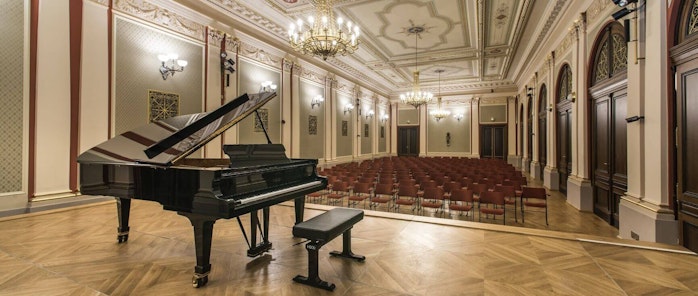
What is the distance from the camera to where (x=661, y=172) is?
11.3 feet

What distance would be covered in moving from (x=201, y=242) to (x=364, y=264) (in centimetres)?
136

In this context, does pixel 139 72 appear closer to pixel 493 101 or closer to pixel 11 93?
pixel 11 93

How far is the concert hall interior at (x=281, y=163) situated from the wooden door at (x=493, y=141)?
8.12 metres

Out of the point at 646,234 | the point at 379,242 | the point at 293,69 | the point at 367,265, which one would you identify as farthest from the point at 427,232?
the point at 293,69

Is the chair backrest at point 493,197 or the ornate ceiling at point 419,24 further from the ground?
the ornate ceiling at point 419,24

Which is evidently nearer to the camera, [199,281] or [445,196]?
[199,281]

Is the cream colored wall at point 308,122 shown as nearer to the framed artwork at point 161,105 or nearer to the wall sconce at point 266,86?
the wall sconce at point 266,86

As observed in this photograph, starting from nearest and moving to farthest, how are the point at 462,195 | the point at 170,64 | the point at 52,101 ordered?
the point at 52,101 < the point at 462,195 < the point at 170,64

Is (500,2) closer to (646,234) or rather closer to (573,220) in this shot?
(573,220)

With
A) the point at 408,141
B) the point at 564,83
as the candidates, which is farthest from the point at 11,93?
the point at 408,141

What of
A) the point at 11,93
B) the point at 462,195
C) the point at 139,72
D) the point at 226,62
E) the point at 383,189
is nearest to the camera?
the point at 11,93

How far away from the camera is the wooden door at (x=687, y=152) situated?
120 inches

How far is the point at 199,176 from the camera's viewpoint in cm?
223

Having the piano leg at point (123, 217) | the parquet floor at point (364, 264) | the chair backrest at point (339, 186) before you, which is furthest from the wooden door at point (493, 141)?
the piano leg at point (123, 217)
